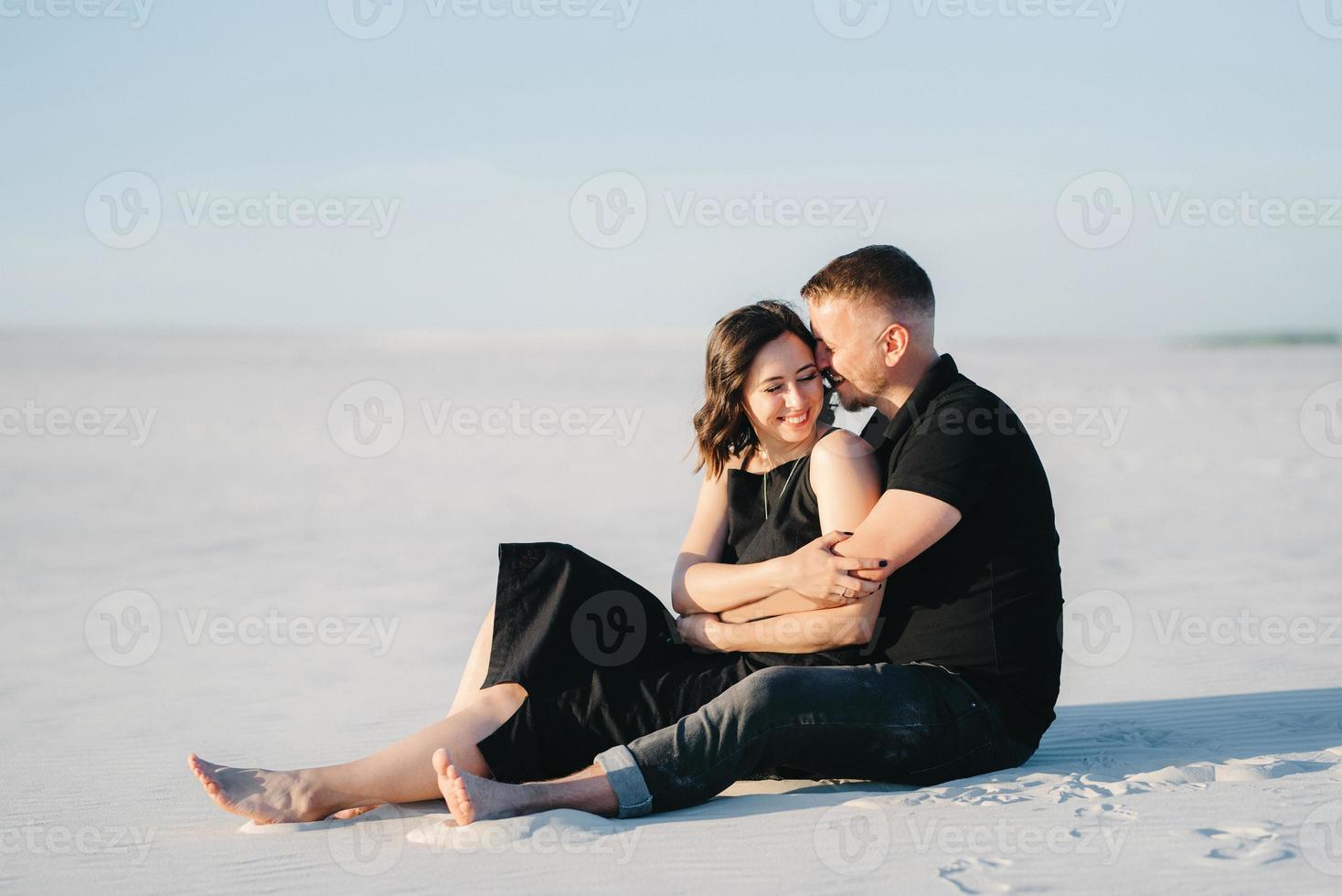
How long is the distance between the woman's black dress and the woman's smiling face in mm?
808

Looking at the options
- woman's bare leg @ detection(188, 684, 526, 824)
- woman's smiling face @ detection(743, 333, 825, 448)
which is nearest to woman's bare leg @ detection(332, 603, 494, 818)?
woman's bare leg @ detection(188, 684, 526, 824)

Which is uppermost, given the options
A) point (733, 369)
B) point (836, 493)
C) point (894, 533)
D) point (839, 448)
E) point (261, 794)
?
point (733, 369)

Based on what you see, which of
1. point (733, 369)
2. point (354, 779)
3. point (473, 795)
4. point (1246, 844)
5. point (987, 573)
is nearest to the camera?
point (1246, 844)

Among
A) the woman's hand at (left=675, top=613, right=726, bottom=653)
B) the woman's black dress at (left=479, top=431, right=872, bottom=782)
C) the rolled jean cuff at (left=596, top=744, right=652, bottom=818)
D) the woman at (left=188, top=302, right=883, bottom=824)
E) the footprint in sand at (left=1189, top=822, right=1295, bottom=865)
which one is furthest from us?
the woman's hand at (left=675, top=613, right=726, bottom=653)

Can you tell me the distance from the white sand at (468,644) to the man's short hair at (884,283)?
5.45 feet

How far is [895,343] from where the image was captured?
15.7 feet

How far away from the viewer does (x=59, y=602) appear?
943cm

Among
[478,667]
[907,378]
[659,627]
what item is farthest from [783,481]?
[478,667]

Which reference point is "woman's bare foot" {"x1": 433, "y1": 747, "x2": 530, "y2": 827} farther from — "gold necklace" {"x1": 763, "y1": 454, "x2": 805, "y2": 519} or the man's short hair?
the man's short hair

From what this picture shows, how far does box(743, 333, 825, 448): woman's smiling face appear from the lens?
4.86m

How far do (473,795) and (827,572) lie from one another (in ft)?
4.32

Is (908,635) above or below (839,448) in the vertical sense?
below

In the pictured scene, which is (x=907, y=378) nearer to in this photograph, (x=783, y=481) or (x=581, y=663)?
(x=783, y=481)

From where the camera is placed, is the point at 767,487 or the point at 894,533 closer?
the point at 894,533
